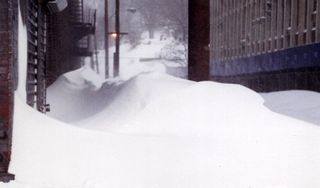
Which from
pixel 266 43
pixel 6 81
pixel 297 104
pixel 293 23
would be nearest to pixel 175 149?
pixel 6 81

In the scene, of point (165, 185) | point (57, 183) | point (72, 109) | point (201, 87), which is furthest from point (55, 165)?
point (72, 109)

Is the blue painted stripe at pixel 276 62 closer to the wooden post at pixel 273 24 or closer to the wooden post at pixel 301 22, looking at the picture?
the wooden post at pixel 301 22

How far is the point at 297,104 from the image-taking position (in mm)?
10742

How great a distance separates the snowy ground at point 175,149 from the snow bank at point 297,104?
6.82 feet

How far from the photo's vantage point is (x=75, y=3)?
967 inches

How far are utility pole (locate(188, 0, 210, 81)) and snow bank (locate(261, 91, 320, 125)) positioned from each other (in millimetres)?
1710

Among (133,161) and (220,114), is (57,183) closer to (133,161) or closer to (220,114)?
(133,161)

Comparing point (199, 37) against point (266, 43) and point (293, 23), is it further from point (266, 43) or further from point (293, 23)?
point (266, 43)

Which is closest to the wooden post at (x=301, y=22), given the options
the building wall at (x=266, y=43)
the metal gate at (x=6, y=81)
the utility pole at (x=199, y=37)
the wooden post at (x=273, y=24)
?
the building wall at (x=266, y=43)

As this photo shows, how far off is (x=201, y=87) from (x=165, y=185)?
2785mm

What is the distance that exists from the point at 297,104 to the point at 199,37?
262cm

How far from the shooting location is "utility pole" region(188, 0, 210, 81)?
35.3 ft

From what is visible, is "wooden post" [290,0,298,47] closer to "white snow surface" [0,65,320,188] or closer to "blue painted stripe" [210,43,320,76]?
"blue painted stripe" [210,43,320,76]

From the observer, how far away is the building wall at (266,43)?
14805mm
